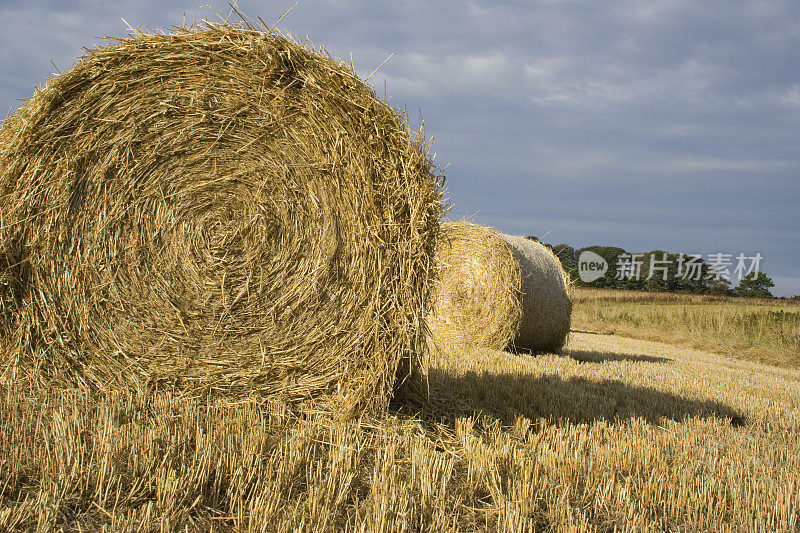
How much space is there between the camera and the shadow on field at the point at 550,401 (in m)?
4.30

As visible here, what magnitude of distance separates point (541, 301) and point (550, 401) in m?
4.01

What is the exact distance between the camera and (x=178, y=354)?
3924 millimetres

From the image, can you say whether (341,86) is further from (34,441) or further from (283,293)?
(34,441)

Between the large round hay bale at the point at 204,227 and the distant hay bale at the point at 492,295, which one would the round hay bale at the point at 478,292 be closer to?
the distant hay bale at the point at 492,295

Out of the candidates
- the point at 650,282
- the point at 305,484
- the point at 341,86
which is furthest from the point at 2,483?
the point at 650,282

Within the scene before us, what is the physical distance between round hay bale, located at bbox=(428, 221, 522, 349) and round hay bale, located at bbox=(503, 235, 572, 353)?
22 centimetres

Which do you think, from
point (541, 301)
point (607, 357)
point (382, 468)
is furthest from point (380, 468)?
point (607, 357)

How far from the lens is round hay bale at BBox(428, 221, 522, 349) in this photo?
7.98 meters

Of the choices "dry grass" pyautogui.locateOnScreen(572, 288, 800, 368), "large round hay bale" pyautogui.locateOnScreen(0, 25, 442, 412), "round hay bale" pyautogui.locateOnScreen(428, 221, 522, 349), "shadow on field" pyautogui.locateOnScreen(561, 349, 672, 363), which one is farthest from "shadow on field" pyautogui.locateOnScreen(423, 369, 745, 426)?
"dry grass" pyautogui.locateOnScreen(572, 288, 800, 368)

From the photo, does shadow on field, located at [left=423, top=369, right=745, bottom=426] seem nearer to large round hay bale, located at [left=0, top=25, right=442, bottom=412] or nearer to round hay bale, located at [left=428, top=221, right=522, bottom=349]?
large round hay bale, located at [left=0, top=25, right=442, bottom=412]

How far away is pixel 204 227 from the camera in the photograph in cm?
391

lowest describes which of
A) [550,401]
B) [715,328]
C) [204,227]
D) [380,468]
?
[380,468]

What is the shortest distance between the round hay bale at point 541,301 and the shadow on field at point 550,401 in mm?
2415

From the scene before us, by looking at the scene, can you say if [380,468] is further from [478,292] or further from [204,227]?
[478,292]
